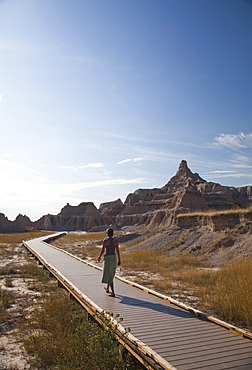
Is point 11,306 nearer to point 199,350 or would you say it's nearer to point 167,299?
point 167,299

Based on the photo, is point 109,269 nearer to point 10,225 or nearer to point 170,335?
point 170,335

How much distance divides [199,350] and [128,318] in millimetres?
1741

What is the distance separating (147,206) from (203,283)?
229 feet

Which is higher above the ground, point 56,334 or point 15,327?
point 56,334

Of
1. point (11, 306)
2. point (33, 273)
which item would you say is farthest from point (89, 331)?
point (33, 273)

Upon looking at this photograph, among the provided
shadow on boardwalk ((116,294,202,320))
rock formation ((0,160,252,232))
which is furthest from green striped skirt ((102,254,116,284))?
rock formation ((0,160,252,232))

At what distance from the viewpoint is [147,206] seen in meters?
80.1

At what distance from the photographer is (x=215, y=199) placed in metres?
66.2

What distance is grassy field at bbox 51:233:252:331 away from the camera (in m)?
6.48

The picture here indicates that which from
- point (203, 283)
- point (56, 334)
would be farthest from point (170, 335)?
point (203, 283)

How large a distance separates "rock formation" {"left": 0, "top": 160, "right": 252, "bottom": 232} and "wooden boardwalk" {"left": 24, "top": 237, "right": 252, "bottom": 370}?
135 feet

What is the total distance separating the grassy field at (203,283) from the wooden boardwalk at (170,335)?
99 cm

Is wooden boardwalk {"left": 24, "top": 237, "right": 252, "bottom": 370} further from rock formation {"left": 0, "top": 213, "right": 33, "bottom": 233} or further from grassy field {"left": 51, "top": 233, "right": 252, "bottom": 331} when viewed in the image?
rock formation {"left": 0, "top": 213, "right": 33, "bottom": 233}

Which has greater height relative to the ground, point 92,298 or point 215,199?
point 215,199
